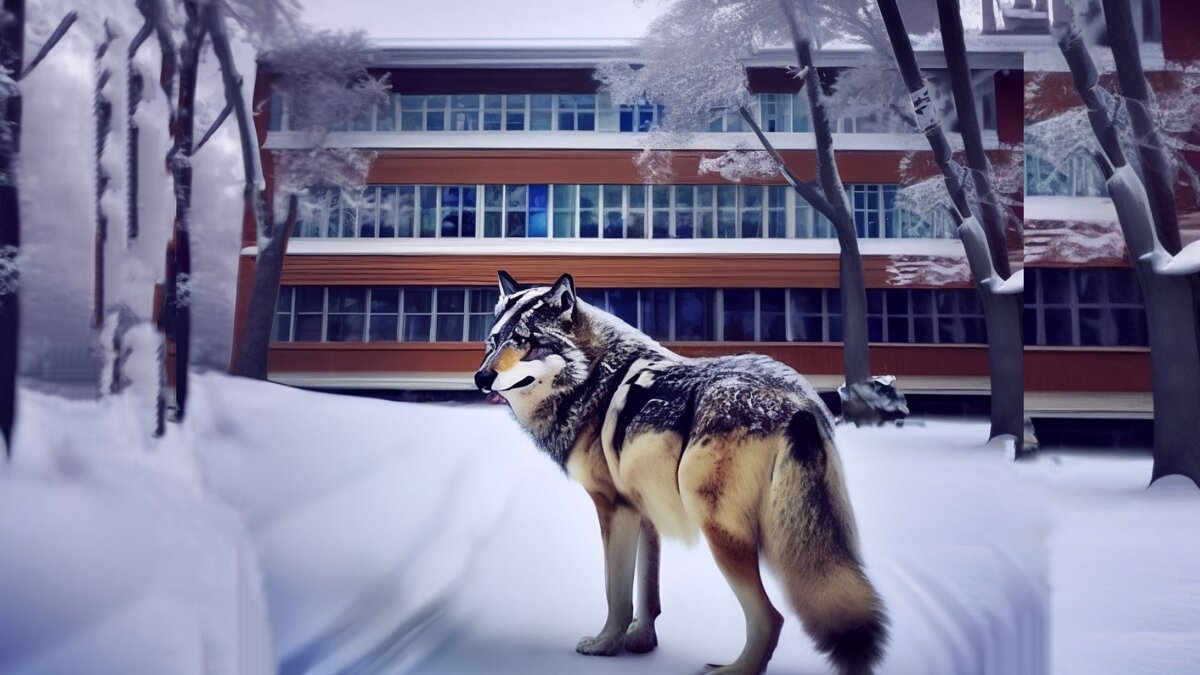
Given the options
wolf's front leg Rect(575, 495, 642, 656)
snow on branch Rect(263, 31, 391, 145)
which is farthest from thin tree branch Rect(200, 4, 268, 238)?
wolf's front leg Rect(575, 495, 642, 656)

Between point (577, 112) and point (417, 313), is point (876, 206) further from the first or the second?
point (417, 313)

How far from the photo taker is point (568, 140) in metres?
1.93

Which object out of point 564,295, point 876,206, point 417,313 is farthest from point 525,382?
point 876,206

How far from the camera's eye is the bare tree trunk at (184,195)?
205 centimetres

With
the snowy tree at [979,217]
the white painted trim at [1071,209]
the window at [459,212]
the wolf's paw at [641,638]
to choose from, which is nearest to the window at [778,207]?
the snowy tree at [979,217]

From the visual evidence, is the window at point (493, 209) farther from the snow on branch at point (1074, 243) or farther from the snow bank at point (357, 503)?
the snow on branch at point (1074, 243)

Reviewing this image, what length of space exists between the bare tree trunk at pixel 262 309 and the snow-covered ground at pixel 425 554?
0.07 meters

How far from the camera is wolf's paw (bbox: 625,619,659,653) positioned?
68.7 inches

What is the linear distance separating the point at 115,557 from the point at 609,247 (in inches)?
59.2

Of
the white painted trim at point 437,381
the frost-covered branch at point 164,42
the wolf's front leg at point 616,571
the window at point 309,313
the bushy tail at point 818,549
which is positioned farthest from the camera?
the frost-covered branch at point 164,42

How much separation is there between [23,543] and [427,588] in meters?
1.09

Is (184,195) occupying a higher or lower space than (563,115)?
lower

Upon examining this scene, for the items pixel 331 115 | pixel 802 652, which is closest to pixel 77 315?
pixel 331 115

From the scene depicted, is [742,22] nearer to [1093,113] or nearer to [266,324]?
[1093,113]
